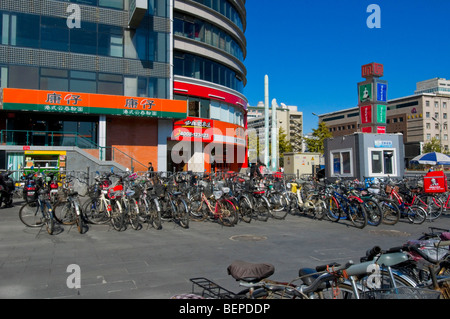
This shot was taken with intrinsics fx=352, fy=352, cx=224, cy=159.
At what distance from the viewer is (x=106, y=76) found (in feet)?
79.4

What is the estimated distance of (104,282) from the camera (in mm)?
4891

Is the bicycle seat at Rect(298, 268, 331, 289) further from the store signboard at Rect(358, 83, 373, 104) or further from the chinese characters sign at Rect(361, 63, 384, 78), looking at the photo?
the chinese characters sign at Rect(361, 63, 384, 78)

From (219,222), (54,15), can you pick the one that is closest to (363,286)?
(219,222)

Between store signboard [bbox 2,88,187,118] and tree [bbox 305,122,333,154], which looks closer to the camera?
store signboard [bbox 2,88,187,118]

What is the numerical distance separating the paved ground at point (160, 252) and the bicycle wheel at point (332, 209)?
0.35 meters

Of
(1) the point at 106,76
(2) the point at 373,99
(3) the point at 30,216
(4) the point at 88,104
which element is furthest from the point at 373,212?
(1) the point at 106,76

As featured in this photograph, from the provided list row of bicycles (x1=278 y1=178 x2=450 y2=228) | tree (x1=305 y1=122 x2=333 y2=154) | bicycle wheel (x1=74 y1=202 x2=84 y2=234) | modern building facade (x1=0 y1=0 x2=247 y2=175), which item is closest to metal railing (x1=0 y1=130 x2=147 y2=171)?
modern building facade (x1=0 y1=0 x2=247 y2=175)

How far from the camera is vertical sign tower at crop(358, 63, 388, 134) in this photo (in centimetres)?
1952

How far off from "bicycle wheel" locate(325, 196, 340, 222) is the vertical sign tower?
10.3 meters

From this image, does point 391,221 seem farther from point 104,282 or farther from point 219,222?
point 104,282

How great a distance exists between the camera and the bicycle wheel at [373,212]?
9648mm

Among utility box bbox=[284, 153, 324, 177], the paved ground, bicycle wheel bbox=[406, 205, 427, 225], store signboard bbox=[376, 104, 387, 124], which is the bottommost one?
the paved ground

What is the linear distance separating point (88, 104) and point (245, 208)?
1623 cm
